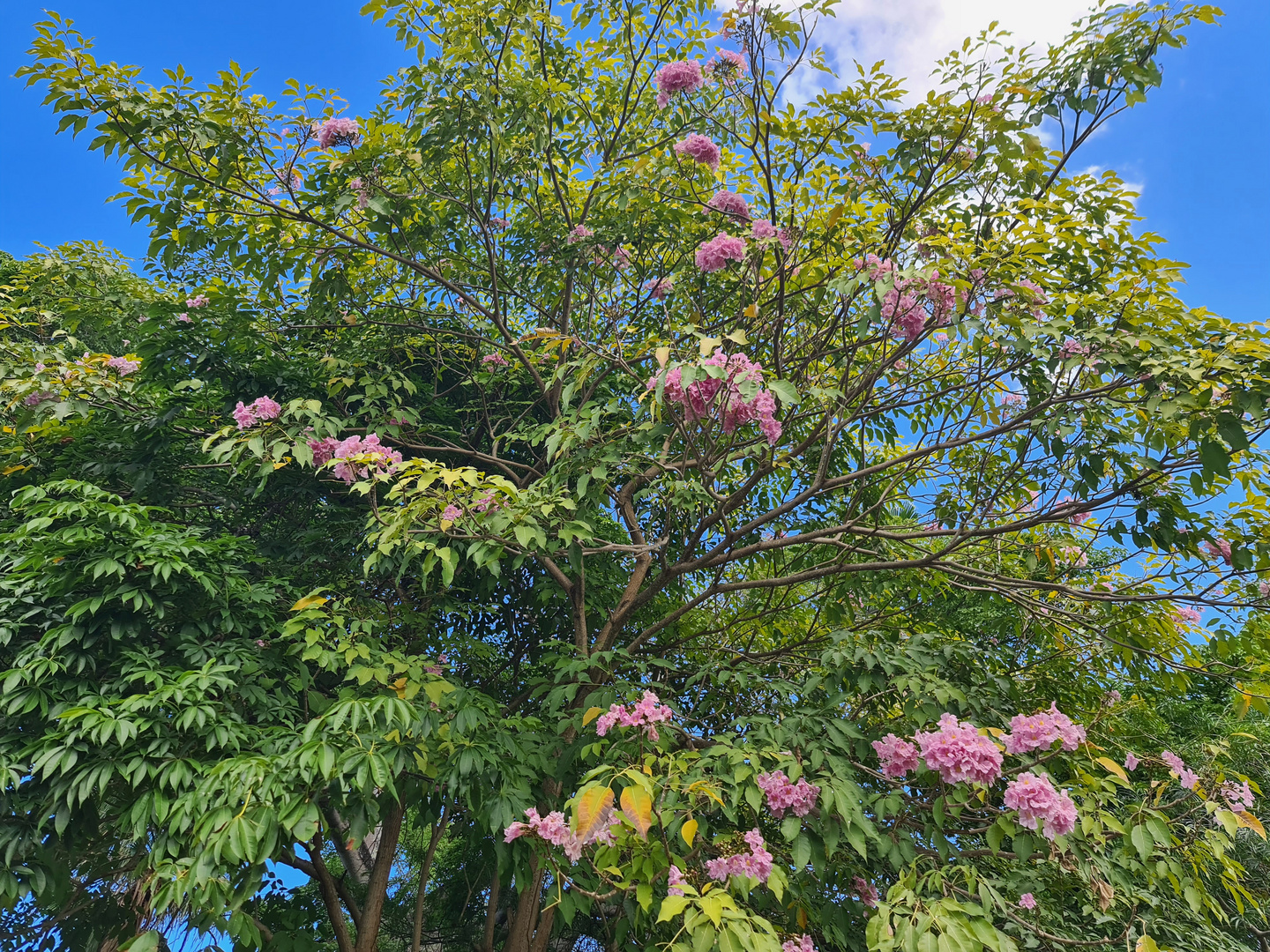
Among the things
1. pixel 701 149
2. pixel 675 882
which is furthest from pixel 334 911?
pixel 701 149

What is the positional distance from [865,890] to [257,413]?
315 centimetres

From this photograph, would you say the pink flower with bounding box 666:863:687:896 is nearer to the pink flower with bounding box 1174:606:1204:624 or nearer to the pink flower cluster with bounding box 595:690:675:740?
Result: the pink flower cluster with bounding box 595:690:675:740

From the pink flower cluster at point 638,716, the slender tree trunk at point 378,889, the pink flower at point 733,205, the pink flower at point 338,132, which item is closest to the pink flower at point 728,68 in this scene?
the pink flower at point 733,205

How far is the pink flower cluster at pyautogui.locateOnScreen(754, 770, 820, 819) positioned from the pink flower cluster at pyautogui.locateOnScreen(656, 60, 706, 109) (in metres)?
2.94

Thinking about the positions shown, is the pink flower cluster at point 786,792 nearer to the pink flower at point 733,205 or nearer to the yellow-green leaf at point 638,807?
the yellow-green leaf at point 638,807

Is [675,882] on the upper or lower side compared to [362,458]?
lower

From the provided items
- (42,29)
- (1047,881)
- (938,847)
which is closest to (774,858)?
(938,847)

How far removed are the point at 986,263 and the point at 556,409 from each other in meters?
2.33

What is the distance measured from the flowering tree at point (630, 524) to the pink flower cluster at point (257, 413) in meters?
0.02

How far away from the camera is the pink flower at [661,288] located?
4297mm

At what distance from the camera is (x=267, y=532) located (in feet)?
14.4

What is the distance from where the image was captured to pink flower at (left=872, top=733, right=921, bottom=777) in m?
2.66

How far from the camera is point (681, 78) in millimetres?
3592

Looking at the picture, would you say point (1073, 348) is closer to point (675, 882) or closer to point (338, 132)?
point (675, 882)
